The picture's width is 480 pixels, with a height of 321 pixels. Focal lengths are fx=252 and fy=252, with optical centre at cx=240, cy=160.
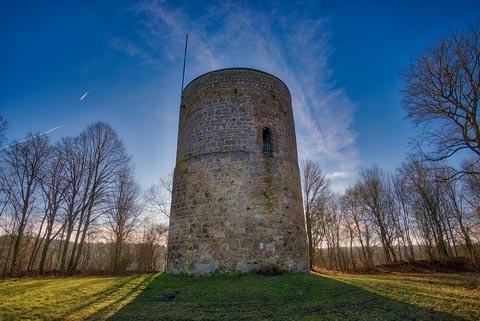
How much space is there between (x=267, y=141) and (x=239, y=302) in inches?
281

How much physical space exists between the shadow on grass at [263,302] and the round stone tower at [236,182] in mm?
1201

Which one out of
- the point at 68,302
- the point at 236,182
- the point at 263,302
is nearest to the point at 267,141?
the point at 236,182

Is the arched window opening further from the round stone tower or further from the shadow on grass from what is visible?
the shadow on grass

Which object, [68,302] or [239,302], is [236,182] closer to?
[239,302]

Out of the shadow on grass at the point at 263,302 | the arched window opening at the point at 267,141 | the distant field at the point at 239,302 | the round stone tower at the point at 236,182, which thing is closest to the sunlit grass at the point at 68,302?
the distant field at the point at 239,302

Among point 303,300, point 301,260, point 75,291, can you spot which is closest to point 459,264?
point 301,260

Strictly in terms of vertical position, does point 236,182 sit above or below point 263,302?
above

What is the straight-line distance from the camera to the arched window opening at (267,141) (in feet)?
37.6

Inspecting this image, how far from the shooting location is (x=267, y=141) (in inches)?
460

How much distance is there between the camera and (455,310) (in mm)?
5246

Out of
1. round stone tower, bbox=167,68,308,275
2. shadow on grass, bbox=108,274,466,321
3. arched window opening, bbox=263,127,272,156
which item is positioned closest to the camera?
shadow on grass, bbox=108,274,466,321

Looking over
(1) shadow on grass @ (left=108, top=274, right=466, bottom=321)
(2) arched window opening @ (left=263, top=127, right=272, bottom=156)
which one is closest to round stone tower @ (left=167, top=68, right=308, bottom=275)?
(2) arched window opening @ (left=263, top=127, right=272, bottom=156)

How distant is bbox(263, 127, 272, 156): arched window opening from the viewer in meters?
11.5

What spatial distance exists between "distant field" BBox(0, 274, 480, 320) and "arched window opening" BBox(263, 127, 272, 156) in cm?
527
